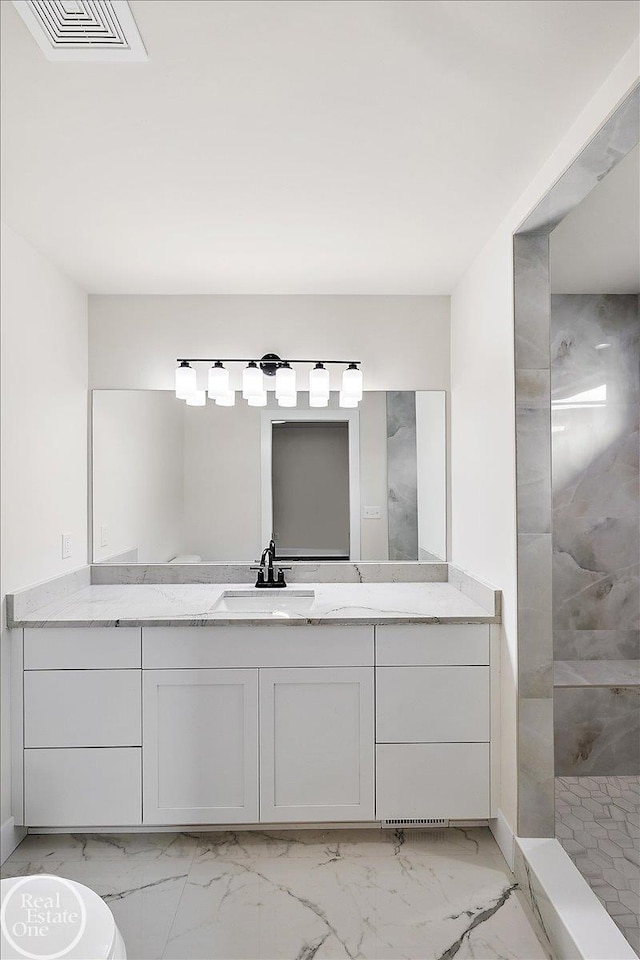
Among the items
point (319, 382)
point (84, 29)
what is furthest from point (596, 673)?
point (84, 29)

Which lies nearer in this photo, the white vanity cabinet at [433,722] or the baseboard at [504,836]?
the baseboard at [504,836]

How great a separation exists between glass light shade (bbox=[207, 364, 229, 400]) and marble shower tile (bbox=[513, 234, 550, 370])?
4.77 ft

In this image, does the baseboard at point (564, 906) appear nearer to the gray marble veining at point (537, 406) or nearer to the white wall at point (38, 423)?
the gray marble veining at point (537, 406)

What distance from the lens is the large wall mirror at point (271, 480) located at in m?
3.24

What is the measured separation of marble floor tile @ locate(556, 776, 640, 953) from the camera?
6.75 feet

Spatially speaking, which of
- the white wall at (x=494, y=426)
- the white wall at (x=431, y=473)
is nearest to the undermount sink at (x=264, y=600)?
Result: the white wall at (x=431, y=473)

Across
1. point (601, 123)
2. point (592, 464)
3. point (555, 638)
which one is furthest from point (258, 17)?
point (555, 638)

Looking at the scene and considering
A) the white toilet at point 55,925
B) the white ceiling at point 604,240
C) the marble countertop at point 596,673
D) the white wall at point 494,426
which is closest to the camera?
the white toilet at point 55,925

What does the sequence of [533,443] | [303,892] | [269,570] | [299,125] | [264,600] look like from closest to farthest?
[299,125], [303,892], [533,443], [264,600], [269,570]

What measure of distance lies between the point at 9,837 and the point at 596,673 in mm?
2532

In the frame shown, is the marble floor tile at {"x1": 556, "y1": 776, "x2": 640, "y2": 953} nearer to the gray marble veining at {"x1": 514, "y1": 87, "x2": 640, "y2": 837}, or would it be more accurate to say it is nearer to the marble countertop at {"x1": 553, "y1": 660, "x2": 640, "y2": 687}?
the gray marble veining at {"x1": 514, "y1": 87, "x2": 640, "y2": 837}

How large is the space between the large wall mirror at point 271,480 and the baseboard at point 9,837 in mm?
1204

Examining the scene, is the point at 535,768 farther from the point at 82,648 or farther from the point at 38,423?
the point at 38,423

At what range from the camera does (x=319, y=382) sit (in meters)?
3.19
